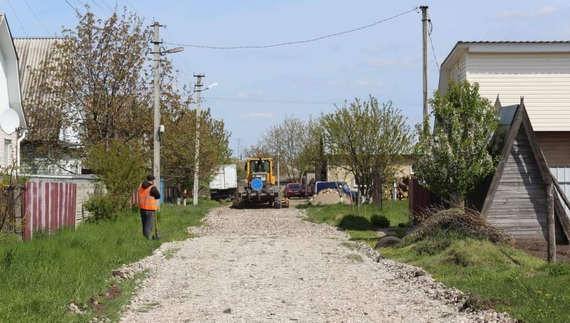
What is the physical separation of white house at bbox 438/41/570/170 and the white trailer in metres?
40.3

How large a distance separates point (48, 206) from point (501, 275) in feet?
37.1

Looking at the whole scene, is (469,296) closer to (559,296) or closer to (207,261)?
(559,296)

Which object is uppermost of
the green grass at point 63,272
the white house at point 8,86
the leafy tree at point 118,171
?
the white house at point 8,86

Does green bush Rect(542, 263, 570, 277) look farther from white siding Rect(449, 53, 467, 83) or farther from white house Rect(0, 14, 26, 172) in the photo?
white house Rect(0, 14, 26, 172)

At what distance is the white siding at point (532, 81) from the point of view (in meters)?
26.7

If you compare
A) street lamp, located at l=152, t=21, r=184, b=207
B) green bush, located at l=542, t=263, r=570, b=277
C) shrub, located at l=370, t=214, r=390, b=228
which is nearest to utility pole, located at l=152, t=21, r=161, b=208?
street lamp, located at l=152, t=21, r=184, b=207

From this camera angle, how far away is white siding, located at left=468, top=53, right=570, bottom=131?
2667 cm

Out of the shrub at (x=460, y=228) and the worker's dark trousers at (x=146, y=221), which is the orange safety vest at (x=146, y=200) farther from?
the shrub at (x=460, y=228)

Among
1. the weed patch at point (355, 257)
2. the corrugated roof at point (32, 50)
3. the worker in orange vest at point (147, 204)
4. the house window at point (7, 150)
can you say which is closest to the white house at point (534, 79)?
the weed patch at point (355, 257)

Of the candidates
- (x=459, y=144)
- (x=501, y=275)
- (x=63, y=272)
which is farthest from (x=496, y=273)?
(x=63, y=272)

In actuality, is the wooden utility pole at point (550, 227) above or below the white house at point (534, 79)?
below

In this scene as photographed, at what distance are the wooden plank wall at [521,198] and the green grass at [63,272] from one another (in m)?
8.40

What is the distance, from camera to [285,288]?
1225 cm

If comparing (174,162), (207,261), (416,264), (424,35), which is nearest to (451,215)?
(416,264)
